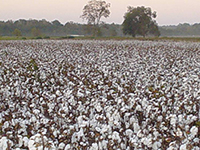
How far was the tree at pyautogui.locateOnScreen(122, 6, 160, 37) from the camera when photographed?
66875 millimetres

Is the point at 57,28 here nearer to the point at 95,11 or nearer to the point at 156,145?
the point at 95,11

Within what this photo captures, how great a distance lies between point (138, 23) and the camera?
6688 centimetres

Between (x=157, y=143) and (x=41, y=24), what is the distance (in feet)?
408

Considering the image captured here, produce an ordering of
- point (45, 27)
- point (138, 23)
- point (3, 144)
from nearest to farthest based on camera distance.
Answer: point (3, 144), point (138, 23), point (45, 27)

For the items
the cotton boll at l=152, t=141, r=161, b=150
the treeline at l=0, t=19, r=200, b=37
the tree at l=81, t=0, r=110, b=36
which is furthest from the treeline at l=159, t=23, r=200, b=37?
the cotton boll at l=152, t=141, r=161, b=150

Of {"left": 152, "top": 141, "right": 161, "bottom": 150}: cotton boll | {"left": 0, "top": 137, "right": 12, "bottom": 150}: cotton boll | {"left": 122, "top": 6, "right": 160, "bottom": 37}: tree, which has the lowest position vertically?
{"left": 152, "top": 141, "right": 161, "bottom": 150}: cotton boll

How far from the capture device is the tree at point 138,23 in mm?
66875

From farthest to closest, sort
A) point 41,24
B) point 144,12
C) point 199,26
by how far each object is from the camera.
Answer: point 199,26 → point 41,24 → point 144,12

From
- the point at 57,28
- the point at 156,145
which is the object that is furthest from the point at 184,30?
the point at 156,145

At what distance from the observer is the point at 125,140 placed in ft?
12.5

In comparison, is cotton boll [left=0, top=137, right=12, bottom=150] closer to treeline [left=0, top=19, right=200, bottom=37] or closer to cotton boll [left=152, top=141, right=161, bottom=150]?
cotton boll [left=152, top=141, right=161, bottom=150]

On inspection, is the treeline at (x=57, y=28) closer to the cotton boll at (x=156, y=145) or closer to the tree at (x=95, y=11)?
the tree at (x=95, y=11)

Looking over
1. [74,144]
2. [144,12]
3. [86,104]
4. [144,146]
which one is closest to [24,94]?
[86,104]

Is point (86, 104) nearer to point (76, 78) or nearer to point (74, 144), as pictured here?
point (74, 144)
